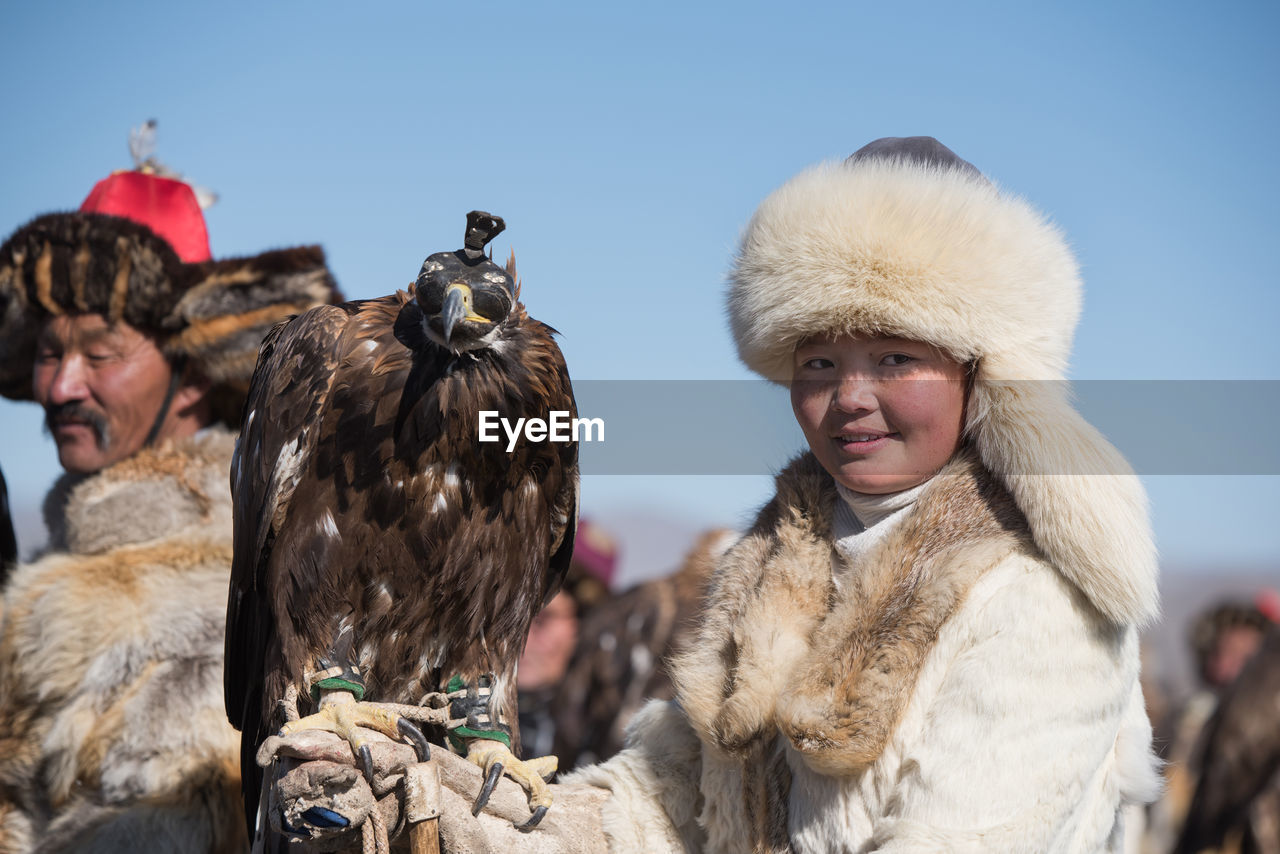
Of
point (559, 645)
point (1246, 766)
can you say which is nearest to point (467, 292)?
point (559, 645)

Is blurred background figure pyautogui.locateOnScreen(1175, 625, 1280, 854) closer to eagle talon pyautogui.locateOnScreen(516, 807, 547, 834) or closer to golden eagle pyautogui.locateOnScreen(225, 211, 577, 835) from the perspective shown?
golden eagle pyautogui.locateOnScreen(225, 211, 577, 835)

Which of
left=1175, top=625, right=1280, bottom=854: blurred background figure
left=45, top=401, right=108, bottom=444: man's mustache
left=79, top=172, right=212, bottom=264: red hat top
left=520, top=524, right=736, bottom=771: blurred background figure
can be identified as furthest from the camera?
left=520, top=524, right=736, bottom=771: blurred background figure

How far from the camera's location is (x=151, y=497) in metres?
3.97

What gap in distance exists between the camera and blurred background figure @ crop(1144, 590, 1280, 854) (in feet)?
25.0

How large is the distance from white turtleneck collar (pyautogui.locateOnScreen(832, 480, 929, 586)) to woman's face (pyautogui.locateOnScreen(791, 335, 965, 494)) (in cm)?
3

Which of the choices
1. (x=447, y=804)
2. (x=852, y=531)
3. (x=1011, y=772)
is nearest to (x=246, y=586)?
(x=447, y=804)

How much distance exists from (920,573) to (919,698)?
256 mm

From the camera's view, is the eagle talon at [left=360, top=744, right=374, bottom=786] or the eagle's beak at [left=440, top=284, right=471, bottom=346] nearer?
the eagle talon at [left=360, top=744, right=374, bottom=786]

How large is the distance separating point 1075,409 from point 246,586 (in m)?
2.20

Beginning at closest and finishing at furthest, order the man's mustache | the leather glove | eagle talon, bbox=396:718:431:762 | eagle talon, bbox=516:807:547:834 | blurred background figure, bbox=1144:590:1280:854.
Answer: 1. the leather glove
2. eagle talon, bbox=396:718:431:762
3. eagle talon, bbox=516:807:547:834
4. the man's mustache
5. blurred background figure, bbox=1144:590:1280:854

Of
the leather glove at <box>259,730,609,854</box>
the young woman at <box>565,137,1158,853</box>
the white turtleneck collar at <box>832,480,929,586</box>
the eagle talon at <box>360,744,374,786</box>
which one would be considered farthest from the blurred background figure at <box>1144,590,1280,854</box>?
the eagle talon at <box>360,744,374,786</box>

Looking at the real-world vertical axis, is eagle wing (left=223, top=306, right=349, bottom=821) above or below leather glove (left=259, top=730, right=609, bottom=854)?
above

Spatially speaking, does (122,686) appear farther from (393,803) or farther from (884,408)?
(884,408)

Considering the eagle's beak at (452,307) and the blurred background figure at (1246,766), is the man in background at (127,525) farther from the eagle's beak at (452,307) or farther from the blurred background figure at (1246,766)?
the blurred background figure at (1246,766)
